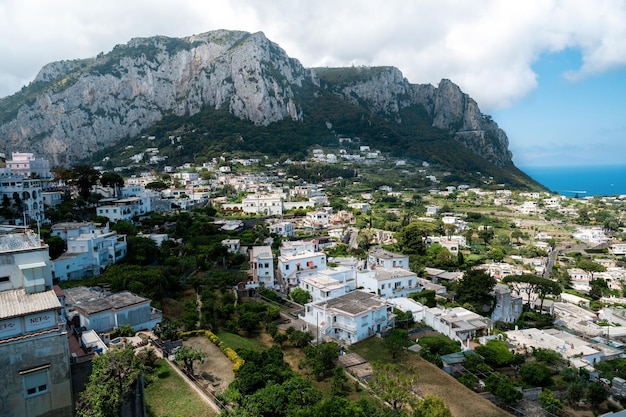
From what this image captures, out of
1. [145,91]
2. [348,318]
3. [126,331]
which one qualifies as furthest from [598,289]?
[145,91]

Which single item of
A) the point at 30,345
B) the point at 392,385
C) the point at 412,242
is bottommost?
the point at 392,385

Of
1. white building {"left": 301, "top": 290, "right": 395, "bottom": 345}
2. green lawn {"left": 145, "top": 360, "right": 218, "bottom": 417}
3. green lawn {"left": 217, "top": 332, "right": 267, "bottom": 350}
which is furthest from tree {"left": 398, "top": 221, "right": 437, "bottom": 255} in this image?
green lawn {"left": 145, "top": 360, "right": 218, "bottom": 417}

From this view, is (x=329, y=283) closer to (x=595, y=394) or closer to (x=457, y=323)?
(x=457, y=323)

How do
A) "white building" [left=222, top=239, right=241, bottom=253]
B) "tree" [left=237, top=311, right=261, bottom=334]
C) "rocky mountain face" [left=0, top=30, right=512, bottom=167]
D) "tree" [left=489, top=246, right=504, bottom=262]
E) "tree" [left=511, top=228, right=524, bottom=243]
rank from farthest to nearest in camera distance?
"rocky mountain face" [left=0, top=30, right=512, bottom=167] < "tree" [left=511, top=228, right=524, bottom=243] < "tree" [left=489, top=246, right=504, bottom=262] < "white building" [left=222, top=239, right=241, bottom=253] < "tree" [left=237, top=311, right=261, bottom=334]

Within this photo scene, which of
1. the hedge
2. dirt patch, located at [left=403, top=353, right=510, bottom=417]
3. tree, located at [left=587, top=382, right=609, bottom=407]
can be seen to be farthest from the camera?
tree, located at [left=587, top=382, right=609, bottom=407]

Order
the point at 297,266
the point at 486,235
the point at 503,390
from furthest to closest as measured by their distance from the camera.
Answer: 1. the point at 486,235
2. the point at 297,266
3. the point at 503,390

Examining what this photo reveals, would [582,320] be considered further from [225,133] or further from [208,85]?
[208,85]

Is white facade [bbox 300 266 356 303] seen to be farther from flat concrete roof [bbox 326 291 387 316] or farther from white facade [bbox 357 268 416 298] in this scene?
flat concrete roof [bbox 326 291 387 316]
